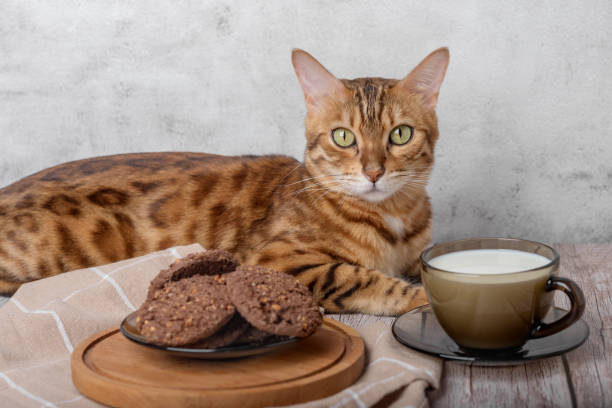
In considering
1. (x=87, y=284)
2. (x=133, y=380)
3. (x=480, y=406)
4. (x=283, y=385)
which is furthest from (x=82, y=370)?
(x=480, y=406)

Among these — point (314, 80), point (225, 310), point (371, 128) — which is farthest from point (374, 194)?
point (225, 310)

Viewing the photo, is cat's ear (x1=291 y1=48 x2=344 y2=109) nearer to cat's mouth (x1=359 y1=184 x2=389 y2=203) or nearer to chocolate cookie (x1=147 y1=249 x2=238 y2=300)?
cat's mouth (x1=359 y1=184 x2=389 y2=203)

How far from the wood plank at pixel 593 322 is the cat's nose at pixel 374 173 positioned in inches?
22.6

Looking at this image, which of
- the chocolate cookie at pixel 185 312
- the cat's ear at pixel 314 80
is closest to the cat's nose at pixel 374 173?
the cat's ear at pixel 314 80

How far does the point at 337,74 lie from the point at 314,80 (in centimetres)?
60

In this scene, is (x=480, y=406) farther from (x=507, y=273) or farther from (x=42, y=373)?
(x=42, y=373)

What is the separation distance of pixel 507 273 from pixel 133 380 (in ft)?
2.25

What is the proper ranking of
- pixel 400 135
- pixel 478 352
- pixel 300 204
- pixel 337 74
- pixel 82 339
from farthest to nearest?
pixel 337 74 < pixel 300 204 < pixel 400 135 < pixel 82 339 < pixel 478 352

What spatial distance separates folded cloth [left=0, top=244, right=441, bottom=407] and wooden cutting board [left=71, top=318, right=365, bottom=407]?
0.12 ft

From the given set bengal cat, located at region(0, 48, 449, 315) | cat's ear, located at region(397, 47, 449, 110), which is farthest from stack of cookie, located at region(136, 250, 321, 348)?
cat's ear, located at region(397, 47, 449, 110)

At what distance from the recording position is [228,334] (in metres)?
1.19

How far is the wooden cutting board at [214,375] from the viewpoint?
1098 millimetres

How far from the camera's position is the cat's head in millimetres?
1858

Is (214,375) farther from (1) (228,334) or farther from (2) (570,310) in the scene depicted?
(2) (570,310)
